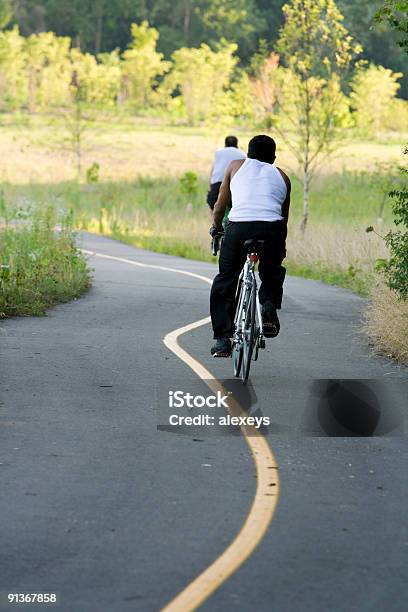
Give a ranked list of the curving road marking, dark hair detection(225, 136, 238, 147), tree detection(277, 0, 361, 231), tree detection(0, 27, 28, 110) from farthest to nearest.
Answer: tree detection(0, 27, 28, 110), tree detection(277, 0, 361, 231), dark hair detection(225, 136, 238, 147), the curving road marking

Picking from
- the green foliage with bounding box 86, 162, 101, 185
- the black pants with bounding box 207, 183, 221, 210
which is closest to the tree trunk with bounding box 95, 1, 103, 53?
the green foliage with bounding box 86, 162, 101, 185

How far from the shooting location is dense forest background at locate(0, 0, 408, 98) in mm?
106375

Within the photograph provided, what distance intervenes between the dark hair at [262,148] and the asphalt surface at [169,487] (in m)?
1.92

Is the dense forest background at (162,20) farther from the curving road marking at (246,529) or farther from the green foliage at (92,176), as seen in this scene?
the curving road marking at (246,529)

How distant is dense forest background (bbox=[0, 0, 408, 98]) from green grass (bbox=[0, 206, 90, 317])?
85024 mm

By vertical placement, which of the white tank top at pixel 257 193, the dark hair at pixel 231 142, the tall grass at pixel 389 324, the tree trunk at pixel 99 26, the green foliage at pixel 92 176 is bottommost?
the green foliage at pixel 92 176

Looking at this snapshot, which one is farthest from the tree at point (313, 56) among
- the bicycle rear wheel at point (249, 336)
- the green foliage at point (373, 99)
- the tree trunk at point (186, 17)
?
the tree trunk at point (186, 17)

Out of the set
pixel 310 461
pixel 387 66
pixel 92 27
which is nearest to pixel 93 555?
pixel 310 461

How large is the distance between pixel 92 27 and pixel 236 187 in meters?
101

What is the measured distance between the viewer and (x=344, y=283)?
23.3m

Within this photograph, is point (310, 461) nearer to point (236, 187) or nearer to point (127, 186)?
point (236, 187)

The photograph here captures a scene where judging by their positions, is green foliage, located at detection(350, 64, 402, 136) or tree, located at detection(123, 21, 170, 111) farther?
tree, located at detection(123, 21, 170, 111)

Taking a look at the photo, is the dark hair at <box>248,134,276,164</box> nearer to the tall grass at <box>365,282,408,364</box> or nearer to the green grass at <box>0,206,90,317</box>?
the tall grass at <box>365,282,408,364</box>

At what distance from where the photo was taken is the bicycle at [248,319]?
11070 mm
